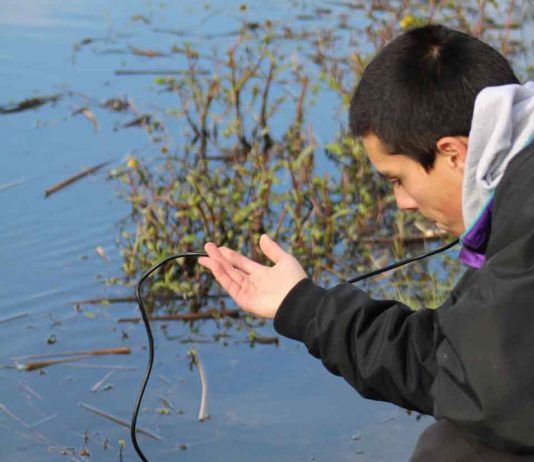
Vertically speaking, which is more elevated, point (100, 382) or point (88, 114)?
point (88, 114)

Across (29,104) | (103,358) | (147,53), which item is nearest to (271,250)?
(103,358)

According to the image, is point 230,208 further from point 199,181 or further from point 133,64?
point 133,64

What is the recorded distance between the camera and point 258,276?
254 cm

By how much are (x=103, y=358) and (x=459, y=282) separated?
1.64 m

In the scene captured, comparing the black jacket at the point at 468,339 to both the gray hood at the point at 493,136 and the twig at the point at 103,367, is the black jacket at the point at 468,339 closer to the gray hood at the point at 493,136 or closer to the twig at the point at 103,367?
the gray hood at the point at 493,136

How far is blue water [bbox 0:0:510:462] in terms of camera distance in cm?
330

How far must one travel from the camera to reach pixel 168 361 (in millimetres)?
3742

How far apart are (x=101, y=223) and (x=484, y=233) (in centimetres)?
255

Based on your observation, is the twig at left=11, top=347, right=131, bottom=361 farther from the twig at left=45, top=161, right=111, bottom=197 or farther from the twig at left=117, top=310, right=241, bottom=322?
the twig at left=45, top=161, right=111, bottom=197

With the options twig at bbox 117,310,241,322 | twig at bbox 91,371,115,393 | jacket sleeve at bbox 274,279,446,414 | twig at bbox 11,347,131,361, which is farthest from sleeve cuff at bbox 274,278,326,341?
twig at bbox 117,310,241,322

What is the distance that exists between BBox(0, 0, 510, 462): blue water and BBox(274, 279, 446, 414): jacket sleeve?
34.6 inches

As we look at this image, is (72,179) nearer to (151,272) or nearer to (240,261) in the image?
(151,272)

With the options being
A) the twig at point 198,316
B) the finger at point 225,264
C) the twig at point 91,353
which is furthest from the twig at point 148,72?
the finger at point 225,264

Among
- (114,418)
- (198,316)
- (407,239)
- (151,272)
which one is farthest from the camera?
(407,239)
